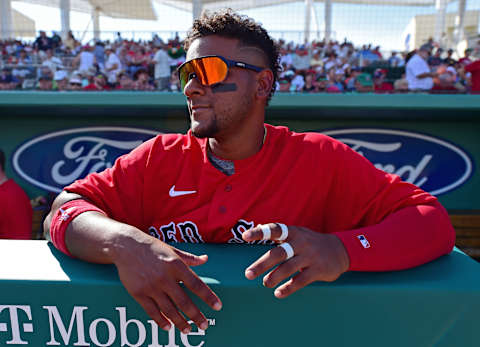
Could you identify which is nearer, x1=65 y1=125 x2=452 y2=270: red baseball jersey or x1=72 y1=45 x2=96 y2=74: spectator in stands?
x1=65 y1=125 x2=452 y2=270: red baseball jersey

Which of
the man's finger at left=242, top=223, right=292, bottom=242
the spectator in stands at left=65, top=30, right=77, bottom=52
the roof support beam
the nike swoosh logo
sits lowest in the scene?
the nike swoosh logo

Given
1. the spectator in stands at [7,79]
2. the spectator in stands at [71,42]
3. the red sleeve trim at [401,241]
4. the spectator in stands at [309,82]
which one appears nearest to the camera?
the red sleeve trim at [401,241]

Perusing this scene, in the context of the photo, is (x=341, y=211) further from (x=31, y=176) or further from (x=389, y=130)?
(x=31, y=176)

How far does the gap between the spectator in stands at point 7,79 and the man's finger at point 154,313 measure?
16.2 feet

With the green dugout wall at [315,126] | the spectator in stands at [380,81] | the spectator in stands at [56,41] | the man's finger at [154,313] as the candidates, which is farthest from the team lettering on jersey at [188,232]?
the spectator in stands at [56,41]

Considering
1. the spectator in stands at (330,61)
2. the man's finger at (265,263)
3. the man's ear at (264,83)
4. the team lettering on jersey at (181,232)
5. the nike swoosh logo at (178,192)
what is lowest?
the team lettering on jersey at (181,232)

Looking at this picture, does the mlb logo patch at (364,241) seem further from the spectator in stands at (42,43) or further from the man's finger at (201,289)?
the spectator in stands at (42,43)

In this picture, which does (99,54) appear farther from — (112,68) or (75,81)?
(75,81)

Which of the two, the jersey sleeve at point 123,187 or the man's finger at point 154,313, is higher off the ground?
the jersey sleeve at point 123,187

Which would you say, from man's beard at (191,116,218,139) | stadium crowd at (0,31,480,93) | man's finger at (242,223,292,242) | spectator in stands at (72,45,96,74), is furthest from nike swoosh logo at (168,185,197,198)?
spectator in stands at (72,45,96,74)

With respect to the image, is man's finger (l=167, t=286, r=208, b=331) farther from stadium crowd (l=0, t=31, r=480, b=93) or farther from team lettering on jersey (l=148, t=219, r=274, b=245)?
stadium crowd (l=0, t=31, r=480, b=93)

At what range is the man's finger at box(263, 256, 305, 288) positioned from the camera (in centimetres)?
79

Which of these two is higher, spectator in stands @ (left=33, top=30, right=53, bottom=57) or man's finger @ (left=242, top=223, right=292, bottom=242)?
spectator in stands @ (left=33, top=30, right=53, bottom=57)

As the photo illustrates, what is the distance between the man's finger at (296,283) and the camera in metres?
0.78
